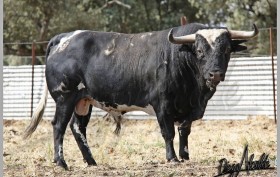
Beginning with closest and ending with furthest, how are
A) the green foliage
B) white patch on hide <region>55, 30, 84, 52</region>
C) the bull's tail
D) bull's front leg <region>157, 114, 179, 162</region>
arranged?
bull's front leg <region>157, 114, 179, 162</region>
white patch on hide <region>55, 30, 84, 52</region>
the bull's tail
the green foliage

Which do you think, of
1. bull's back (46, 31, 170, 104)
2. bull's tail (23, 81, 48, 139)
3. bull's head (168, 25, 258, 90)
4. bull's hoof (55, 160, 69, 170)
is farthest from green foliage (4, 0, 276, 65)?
bull's hoof (55, 160, 69, 170)

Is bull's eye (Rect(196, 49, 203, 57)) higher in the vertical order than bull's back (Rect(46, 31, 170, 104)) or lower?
higher

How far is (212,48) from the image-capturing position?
21.8 ft

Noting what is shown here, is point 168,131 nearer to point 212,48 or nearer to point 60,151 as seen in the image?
point 212,48

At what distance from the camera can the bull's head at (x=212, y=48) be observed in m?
6.53

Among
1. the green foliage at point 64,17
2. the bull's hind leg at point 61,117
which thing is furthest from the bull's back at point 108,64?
the green foliage at point 64,17

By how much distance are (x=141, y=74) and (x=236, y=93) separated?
7.41 metres

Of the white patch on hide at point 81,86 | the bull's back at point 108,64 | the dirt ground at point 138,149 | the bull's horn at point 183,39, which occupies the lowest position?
the dirt ground at point 138,149

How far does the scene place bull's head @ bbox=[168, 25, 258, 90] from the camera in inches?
257

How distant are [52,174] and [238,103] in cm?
819

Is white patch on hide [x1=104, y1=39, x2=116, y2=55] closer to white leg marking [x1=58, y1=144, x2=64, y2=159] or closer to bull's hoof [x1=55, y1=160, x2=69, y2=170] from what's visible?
white leg marking [x1=58, y1=144, x2=64, y2=159]

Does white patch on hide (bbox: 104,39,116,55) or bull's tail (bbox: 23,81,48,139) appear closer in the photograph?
white patch on hide (bbox: 104,39,116,55)

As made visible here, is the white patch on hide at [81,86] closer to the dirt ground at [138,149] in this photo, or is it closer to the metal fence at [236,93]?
the dirt ground at [138,149]

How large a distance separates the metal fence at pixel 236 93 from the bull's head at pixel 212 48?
20.6ft
